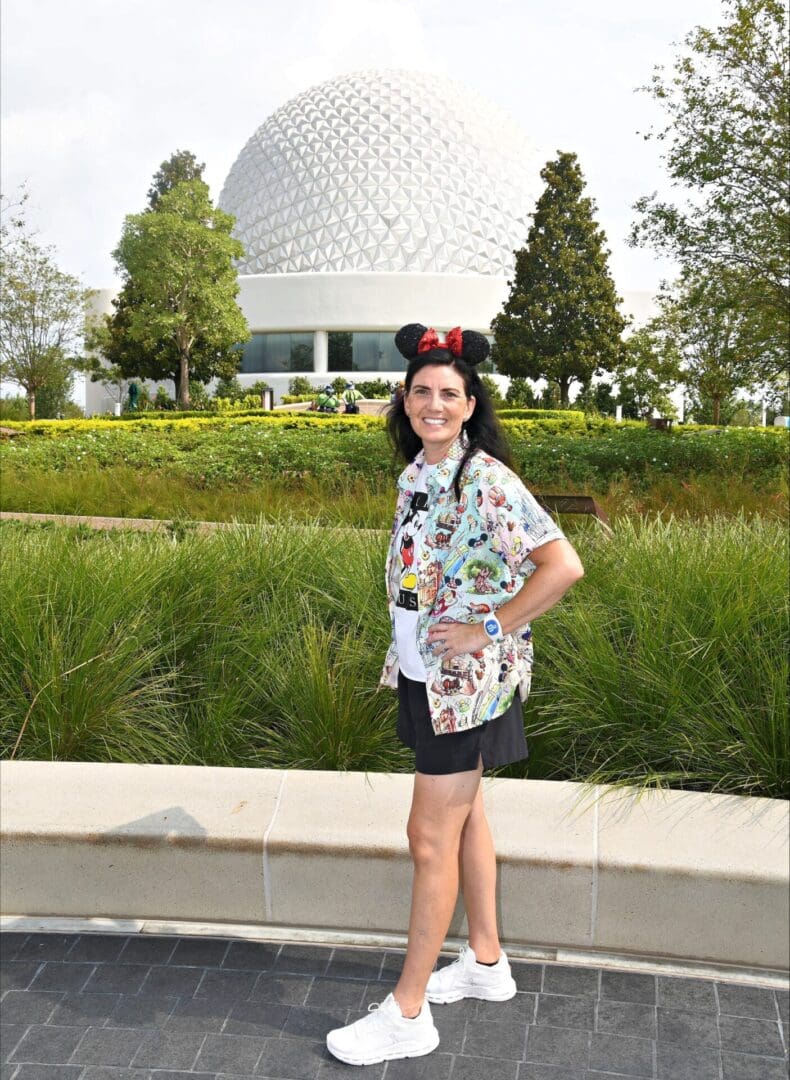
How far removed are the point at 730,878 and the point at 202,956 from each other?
5.64 ft

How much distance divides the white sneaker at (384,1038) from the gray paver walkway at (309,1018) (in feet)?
0.11

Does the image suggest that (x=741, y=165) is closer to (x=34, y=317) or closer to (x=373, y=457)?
(x=373, y=457)

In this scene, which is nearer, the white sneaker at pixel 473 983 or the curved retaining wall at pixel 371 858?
the white sneaker at pixel 473 983

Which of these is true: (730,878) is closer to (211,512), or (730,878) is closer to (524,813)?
(524,813)

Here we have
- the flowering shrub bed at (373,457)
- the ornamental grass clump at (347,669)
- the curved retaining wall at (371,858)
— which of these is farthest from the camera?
the flowering shrub bed at (373,457)

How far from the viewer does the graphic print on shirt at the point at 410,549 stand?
284 centimetres

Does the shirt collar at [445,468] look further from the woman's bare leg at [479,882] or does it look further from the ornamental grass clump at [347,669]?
the ornamental grass clump at [347,669]

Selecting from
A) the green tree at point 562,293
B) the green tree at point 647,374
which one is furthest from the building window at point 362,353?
the green tree at point 562,293

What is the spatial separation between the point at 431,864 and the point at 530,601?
31.1 inches

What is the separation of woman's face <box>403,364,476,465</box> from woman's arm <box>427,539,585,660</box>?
42cm

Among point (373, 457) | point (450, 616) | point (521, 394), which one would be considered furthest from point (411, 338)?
point (521, 394)

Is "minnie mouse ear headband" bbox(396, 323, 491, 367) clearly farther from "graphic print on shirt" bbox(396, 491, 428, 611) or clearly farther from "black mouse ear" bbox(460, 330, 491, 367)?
"graphic print on shirt" bbox(396, 491, 428, 611)

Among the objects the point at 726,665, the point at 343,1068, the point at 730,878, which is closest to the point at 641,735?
the point at 726,665

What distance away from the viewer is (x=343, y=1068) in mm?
2838
